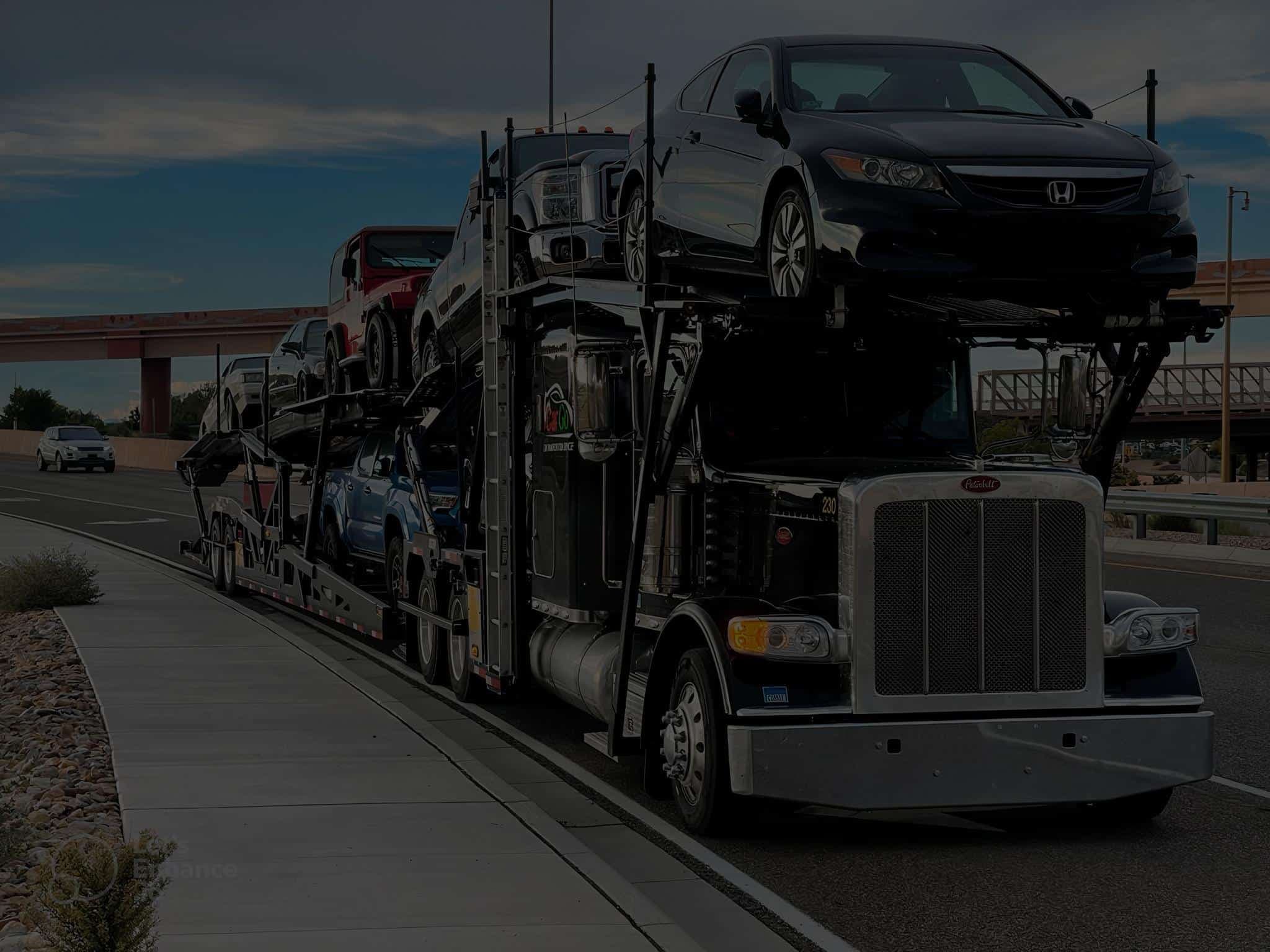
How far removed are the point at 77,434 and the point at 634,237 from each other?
53.3 metres

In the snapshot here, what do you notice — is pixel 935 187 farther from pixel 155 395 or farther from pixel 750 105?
pixel 155 395

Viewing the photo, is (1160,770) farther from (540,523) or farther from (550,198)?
(550,198)

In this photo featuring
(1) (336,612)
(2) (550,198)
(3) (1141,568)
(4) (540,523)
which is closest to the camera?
(4) (540,523)

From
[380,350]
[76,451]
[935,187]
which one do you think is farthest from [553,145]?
[76,451]

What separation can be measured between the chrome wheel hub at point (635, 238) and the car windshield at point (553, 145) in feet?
11.0

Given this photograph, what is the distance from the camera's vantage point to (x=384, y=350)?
15023 millimetres

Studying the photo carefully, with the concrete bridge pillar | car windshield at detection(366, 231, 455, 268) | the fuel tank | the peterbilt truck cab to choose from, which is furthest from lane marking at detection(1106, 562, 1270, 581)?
the concrete bridge pillar

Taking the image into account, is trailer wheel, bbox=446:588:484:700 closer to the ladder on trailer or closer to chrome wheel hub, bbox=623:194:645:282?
the ladder on trailer

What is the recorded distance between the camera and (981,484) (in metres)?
7.26

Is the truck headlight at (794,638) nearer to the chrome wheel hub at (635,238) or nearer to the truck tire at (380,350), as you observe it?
the chrome wheel hub at (635,238)

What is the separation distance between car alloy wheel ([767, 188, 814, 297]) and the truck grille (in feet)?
3.82

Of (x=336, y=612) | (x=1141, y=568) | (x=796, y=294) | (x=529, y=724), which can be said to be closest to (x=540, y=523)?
(x=529, y=724)

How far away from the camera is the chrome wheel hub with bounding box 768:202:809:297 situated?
7.67 metres

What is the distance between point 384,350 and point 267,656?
3.17 m
